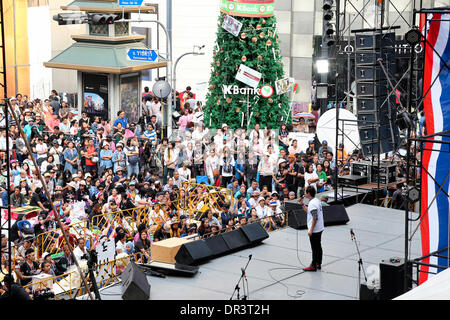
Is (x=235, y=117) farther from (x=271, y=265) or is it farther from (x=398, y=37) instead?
(x=271, y=265)

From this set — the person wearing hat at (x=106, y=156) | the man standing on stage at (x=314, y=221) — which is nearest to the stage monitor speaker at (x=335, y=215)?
the man standing on stage at (x=314, y=221)

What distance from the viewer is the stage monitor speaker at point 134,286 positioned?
12430 millimetres

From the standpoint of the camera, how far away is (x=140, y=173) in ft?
73.5

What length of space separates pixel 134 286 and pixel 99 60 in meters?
Answer: 17.1

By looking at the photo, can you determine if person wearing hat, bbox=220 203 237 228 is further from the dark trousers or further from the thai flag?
the thai flag

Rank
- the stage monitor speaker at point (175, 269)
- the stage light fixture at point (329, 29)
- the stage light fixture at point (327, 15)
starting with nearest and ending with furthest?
the stage monitor speaker at point (175, 269) → the stage light fixture at point (327, 15) → the stage light fixture at point (329, 29)

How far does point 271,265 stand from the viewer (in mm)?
14609

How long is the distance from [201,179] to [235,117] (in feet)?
20.9

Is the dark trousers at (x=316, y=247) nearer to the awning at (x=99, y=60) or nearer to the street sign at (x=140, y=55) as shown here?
the street sign at (x=140, y=55)

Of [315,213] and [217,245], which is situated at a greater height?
[315,213]

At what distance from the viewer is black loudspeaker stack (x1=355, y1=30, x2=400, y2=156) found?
20.9 metres

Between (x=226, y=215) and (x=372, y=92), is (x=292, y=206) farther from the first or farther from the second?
(x=372, y=92)

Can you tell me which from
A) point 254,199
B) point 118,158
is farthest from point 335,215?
point 118,158

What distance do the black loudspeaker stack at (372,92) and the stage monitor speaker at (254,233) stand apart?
6029mm
